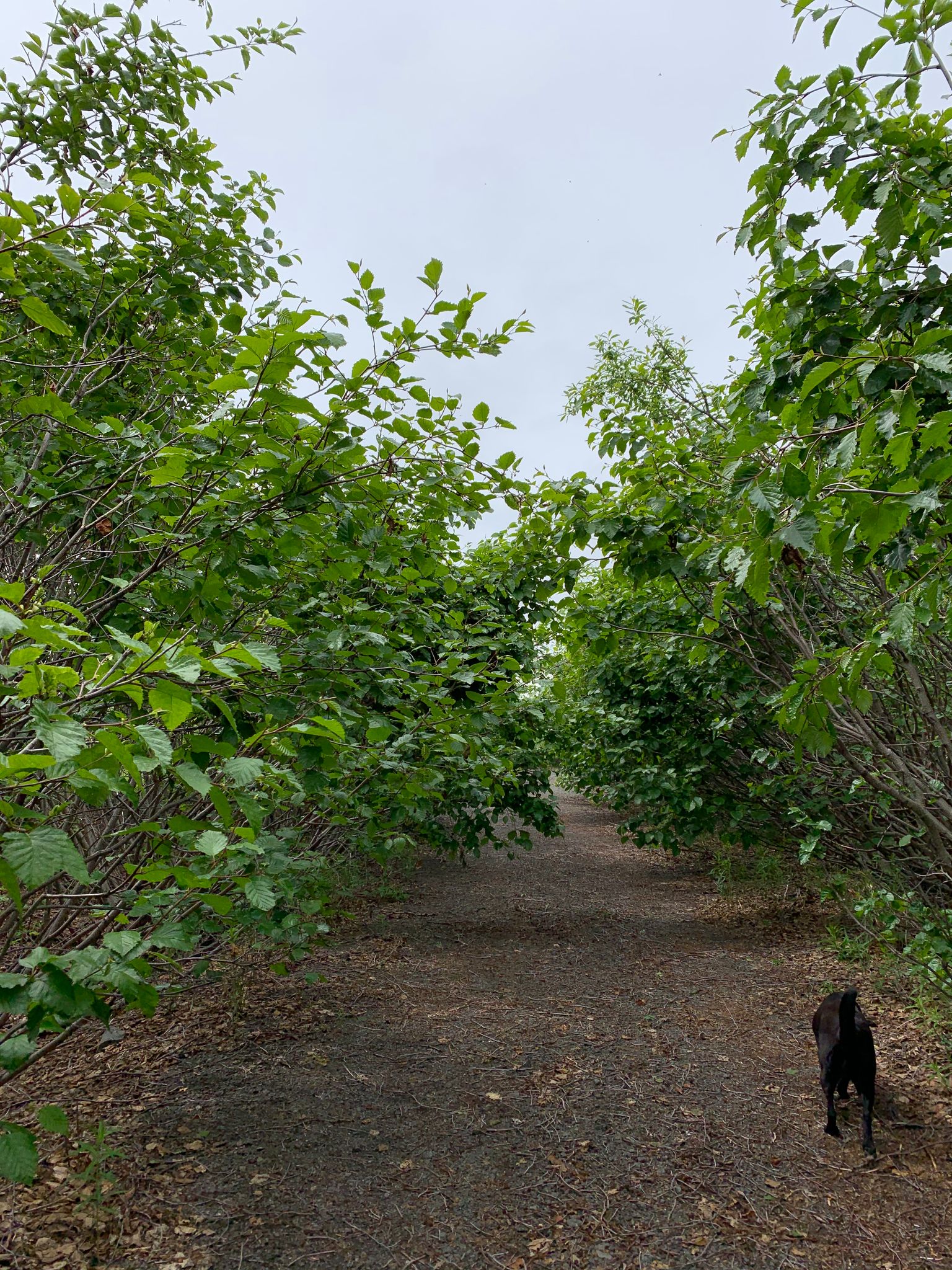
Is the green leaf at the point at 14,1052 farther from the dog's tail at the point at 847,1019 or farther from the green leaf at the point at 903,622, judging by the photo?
the dog's tail at the point at 847,1019

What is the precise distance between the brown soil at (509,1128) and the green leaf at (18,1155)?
127 cm

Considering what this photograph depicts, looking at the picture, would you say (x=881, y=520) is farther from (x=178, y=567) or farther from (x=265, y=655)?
(x=178, y=567)

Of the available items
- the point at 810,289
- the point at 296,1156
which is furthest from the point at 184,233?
the point at 296,1156

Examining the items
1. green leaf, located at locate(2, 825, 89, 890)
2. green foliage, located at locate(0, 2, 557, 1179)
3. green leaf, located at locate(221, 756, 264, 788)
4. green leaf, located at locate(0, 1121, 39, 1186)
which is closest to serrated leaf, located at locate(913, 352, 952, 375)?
green foliage, located at locate(0, 2, 557, 1179)

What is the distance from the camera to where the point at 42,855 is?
116 cm

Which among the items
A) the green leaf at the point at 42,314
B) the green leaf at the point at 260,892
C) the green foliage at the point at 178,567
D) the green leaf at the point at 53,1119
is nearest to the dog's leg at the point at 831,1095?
the green foliage at the point at 178,567

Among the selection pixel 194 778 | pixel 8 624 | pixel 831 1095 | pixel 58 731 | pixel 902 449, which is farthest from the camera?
pixel 831 1095

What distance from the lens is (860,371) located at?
6.42ft

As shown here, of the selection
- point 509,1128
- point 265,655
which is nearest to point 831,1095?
point 509,1128

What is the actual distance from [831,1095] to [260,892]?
2.76 metres

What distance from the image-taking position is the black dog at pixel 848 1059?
2.97 m

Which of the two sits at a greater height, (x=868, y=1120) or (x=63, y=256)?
(x=63, y=256)

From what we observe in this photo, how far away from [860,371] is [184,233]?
289cm

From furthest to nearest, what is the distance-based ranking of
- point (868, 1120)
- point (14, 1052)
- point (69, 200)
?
point (868, 1120) < point (69, 200) < point (14, 1052)
